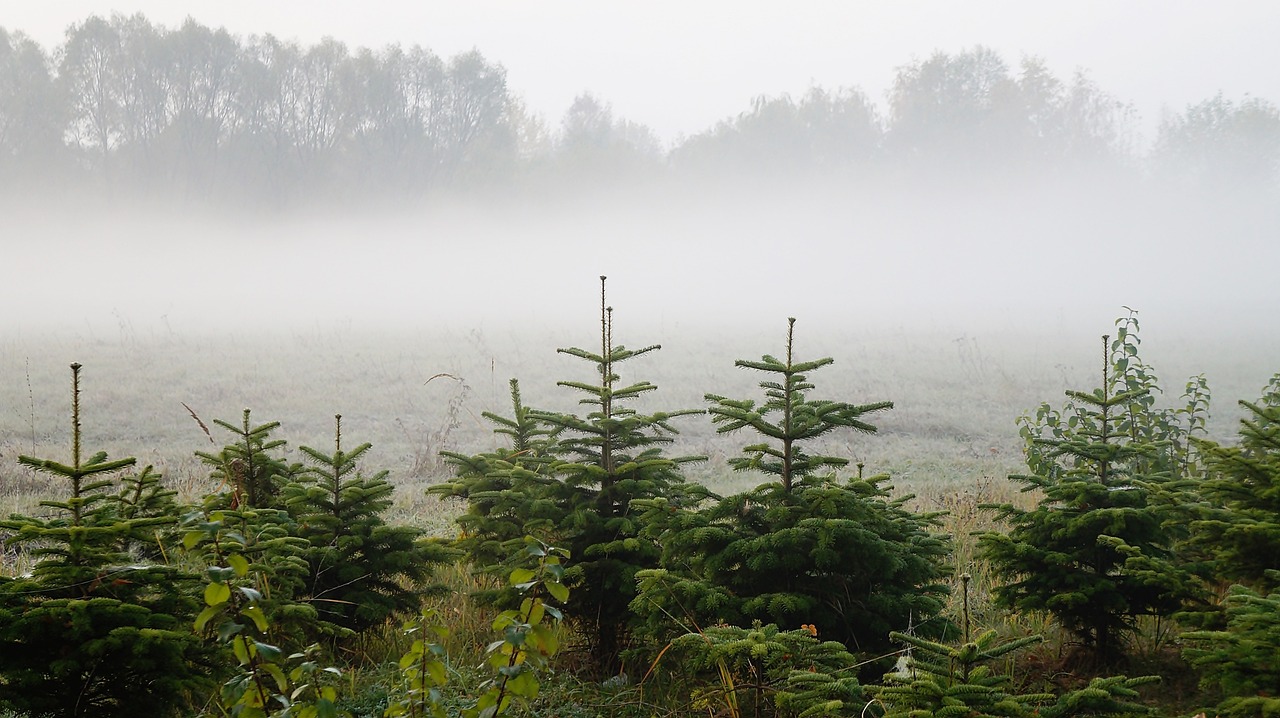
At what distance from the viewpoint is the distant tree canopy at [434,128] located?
33406mm

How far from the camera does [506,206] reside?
40.9 m

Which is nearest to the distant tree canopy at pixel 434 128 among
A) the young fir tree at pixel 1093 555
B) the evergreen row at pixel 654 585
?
the evergreen row at pixel 654 585

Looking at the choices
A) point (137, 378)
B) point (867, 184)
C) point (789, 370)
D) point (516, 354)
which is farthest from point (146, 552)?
point (867, 184)

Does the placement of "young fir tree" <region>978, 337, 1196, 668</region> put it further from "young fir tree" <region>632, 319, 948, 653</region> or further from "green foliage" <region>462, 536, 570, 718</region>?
"green foliage" <region>462, 536, 570, 718</region>

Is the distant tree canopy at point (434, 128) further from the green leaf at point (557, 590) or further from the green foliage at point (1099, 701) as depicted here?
the green foliage at point (1099, 701)

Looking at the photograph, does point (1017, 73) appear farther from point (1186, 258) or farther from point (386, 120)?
point (386, 120)

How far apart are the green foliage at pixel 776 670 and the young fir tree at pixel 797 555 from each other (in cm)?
23

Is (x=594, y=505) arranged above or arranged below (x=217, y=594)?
below

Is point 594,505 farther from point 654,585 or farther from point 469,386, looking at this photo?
point 469,386

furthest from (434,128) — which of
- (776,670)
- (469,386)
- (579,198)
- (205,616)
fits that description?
(205,616)

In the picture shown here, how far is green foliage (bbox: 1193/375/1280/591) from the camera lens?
3.10 metres

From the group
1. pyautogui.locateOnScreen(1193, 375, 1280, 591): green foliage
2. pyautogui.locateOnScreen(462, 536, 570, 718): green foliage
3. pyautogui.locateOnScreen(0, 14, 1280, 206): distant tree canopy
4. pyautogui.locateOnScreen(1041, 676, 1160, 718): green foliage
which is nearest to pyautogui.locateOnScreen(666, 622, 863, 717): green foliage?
pyautogui.locateOnScreen(1041, 676, 1160, 718): green foliage

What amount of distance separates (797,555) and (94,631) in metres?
2.38

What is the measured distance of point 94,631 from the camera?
2412 millimetres
